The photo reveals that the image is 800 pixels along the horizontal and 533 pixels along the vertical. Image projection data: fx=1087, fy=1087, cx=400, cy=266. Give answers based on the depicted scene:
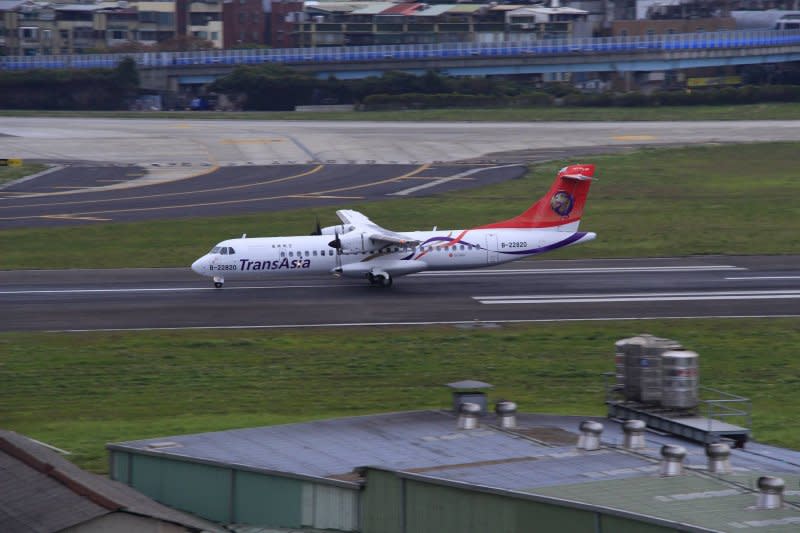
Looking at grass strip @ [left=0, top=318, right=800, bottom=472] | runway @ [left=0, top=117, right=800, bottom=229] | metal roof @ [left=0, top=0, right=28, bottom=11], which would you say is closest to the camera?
grass strip @ [left=0, top=318, right=800, bottom=472]

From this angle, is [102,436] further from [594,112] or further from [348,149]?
[594,112]

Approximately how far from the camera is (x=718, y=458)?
66.1 feet

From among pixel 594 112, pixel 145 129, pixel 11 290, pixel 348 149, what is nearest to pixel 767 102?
pixel 594 112

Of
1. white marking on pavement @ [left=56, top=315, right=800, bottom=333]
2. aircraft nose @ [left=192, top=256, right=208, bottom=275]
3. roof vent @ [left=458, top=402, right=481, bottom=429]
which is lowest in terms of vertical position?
white marking on pavement @ [left=56, top=315, right=800, bottom=333]

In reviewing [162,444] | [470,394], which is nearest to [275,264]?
[470,394]

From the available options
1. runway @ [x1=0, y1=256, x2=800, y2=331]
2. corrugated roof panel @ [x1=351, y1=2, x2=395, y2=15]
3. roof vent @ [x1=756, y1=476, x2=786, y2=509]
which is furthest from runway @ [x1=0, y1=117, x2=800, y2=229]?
corrugated roof panel @ [x1=351, y1=2, x2=395, y2=15]

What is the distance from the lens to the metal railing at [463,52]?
5595 inches

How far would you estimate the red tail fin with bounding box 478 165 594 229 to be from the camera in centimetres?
5100

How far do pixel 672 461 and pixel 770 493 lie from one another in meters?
2.42

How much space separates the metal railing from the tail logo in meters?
94.1

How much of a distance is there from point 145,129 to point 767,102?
6919 cm

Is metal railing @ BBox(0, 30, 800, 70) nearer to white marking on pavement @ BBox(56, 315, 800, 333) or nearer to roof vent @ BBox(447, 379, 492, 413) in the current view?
white marking on pavement @ BBox(56, 315, 800, 333)

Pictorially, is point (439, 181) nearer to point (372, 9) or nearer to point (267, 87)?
point (267, 87)

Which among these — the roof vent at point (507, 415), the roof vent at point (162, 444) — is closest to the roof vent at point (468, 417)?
the roof vent at point (507, 415)
